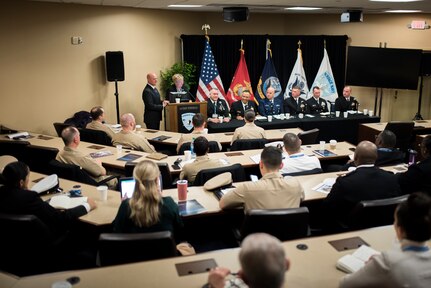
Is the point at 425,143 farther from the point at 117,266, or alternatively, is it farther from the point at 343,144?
the point at 117,266

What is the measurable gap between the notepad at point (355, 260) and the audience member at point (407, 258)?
348 millimetres

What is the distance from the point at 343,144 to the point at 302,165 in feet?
5.96

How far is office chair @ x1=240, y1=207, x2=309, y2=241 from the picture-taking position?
3.18m

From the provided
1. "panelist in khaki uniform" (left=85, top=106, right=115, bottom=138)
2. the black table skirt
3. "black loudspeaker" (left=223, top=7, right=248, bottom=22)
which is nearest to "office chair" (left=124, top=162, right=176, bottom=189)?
"panelist in khaki uniform" (left=85, top=106, right=115, bottom=138)

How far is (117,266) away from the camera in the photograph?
2.63 meters

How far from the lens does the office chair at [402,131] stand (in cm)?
762

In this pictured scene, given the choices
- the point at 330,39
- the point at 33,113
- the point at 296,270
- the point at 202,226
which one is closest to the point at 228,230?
the point at 202,226

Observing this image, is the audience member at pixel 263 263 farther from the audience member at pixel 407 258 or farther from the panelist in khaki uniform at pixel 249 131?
the panelist in khaki uniform at pixel 249 131

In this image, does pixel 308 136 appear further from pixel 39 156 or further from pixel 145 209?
pixel 145 209

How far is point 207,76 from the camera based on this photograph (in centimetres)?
984

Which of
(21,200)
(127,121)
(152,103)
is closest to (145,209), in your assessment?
(21,200)

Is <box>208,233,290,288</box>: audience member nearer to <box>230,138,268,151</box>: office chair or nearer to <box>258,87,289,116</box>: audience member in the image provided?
<box>230,138,268,151</box>: office chair

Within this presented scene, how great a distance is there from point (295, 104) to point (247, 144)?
3.54 metres

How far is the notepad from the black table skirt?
5.52m
